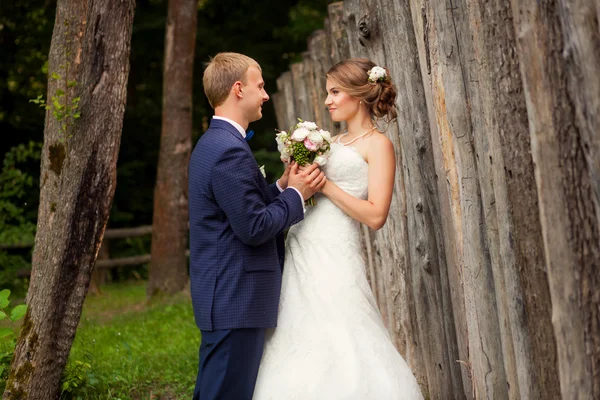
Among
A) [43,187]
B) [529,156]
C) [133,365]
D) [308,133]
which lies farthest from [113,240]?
[529,156]

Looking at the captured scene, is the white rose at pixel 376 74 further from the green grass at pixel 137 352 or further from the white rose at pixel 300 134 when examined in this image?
the green grass at pixel 137 352

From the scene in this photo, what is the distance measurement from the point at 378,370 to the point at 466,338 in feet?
2.10

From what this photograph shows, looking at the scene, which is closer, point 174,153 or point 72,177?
point 72,177

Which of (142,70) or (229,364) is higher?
(142,70)

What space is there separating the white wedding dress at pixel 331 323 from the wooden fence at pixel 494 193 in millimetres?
433

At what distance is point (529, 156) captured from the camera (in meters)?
3.00

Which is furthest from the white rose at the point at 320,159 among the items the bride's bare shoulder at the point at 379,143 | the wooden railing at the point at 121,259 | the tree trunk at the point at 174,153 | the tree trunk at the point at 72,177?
the wooden railing at the point at 121,259

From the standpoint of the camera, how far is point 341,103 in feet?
14.4

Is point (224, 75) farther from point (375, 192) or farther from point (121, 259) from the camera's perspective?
point (121, 259)

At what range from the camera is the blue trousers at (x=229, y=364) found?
12.6 ft

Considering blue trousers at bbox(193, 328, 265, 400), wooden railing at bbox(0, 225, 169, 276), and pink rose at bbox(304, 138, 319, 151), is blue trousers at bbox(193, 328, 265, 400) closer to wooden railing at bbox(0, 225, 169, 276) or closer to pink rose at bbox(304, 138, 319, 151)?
pink rose at bbox(304, 138, 319, 151)

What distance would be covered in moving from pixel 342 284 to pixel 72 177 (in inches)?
71.9

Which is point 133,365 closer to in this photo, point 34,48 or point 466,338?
point 466,338

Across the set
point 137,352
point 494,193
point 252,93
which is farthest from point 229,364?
point 137,352
